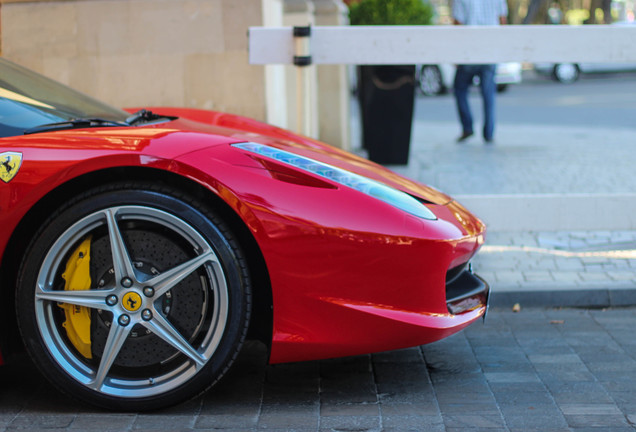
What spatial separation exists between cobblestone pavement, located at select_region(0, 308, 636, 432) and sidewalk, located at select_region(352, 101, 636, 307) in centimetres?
53

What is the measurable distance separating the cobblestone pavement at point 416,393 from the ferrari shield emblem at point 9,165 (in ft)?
2.70

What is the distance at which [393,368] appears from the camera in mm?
3629

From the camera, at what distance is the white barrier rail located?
15.8 feet

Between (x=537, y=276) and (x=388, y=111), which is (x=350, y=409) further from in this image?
(x=388, y=111)

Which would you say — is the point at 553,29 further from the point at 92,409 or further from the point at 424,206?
the point at 92,409

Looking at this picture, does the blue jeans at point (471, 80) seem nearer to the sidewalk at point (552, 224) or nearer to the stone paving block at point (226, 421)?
the sidewalk at point (552, 224)

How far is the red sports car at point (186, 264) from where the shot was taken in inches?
120

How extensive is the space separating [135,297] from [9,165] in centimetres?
62

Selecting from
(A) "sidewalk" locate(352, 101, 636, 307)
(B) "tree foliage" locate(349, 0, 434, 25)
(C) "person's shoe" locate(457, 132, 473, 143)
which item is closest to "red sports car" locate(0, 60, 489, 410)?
(A) "sidewalk" locate(352, 101, 636, 307)

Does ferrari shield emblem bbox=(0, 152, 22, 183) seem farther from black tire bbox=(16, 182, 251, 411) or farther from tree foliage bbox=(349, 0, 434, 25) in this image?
tree foliage bbox=(349, 0, 434, 25)

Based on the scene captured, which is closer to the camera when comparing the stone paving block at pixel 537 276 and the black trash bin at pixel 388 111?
the stone paving block at pixel 537 276

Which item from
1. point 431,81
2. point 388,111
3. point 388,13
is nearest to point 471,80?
point 388,13

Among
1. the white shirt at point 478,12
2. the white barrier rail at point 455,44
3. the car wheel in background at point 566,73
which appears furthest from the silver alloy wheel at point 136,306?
the car wheel in background at point 566,73

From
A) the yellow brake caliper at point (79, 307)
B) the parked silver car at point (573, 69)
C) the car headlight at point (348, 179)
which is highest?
the car headlight at point (348, 179)
